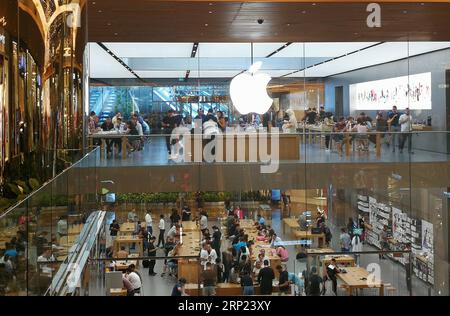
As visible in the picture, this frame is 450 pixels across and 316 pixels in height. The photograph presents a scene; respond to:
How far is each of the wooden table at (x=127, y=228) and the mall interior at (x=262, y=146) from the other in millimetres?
37

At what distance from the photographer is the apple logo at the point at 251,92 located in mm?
12250

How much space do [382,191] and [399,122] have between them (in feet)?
6.43

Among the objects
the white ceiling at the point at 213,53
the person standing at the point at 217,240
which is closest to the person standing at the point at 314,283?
the person standing at the point at 217,240

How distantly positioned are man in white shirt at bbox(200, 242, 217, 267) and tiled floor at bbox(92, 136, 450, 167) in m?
1.70

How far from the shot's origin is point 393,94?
51.7 ft

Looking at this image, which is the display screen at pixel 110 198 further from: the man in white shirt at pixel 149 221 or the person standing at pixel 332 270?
the person standing at pixel 332 270

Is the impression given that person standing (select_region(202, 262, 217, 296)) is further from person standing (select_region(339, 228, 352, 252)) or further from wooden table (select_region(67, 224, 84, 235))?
wooden table (select_region(67, 224, 84, 235))

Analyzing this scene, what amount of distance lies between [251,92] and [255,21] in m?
2.80

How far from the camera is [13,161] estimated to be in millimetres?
6203

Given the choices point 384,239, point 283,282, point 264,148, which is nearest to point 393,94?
point 384,239

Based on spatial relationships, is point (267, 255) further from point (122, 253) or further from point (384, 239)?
point (384, 239)

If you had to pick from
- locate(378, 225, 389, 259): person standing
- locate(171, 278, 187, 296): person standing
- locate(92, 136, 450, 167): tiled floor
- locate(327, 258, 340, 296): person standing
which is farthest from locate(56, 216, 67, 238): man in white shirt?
locate(378, 225, 389, 259): person standing
